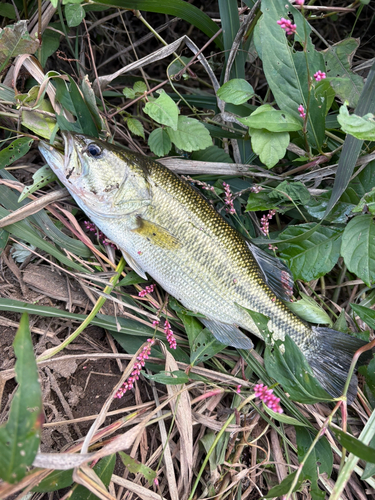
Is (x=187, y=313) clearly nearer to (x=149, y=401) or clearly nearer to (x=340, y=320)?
(x=149, y=401)

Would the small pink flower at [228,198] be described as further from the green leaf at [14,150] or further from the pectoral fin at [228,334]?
the green leaf at [14,150]

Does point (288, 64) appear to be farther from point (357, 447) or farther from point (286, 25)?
point (357, 447)

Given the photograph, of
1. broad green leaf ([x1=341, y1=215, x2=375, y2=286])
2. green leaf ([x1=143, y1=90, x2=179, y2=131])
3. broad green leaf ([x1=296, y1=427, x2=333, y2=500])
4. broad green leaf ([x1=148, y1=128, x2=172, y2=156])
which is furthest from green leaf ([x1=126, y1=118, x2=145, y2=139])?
broad green leaf ([x1=296, y1=427, x2=333, y2=500])

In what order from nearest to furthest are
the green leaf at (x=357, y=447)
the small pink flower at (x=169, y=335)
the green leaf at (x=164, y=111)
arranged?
the green leaf at (x=357, y=447) → the green leaf at (x=164, y=111) → the small pink flower at (x=169, y=335)

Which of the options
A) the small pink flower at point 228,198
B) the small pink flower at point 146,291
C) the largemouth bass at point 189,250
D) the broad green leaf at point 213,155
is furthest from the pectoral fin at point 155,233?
the broad green leaf at point 213,155

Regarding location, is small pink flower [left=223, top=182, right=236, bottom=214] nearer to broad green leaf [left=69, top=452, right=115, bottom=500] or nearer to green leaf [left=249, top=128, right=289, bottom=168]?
green leaf [left=249, top=128, right=289, bottom=168]
